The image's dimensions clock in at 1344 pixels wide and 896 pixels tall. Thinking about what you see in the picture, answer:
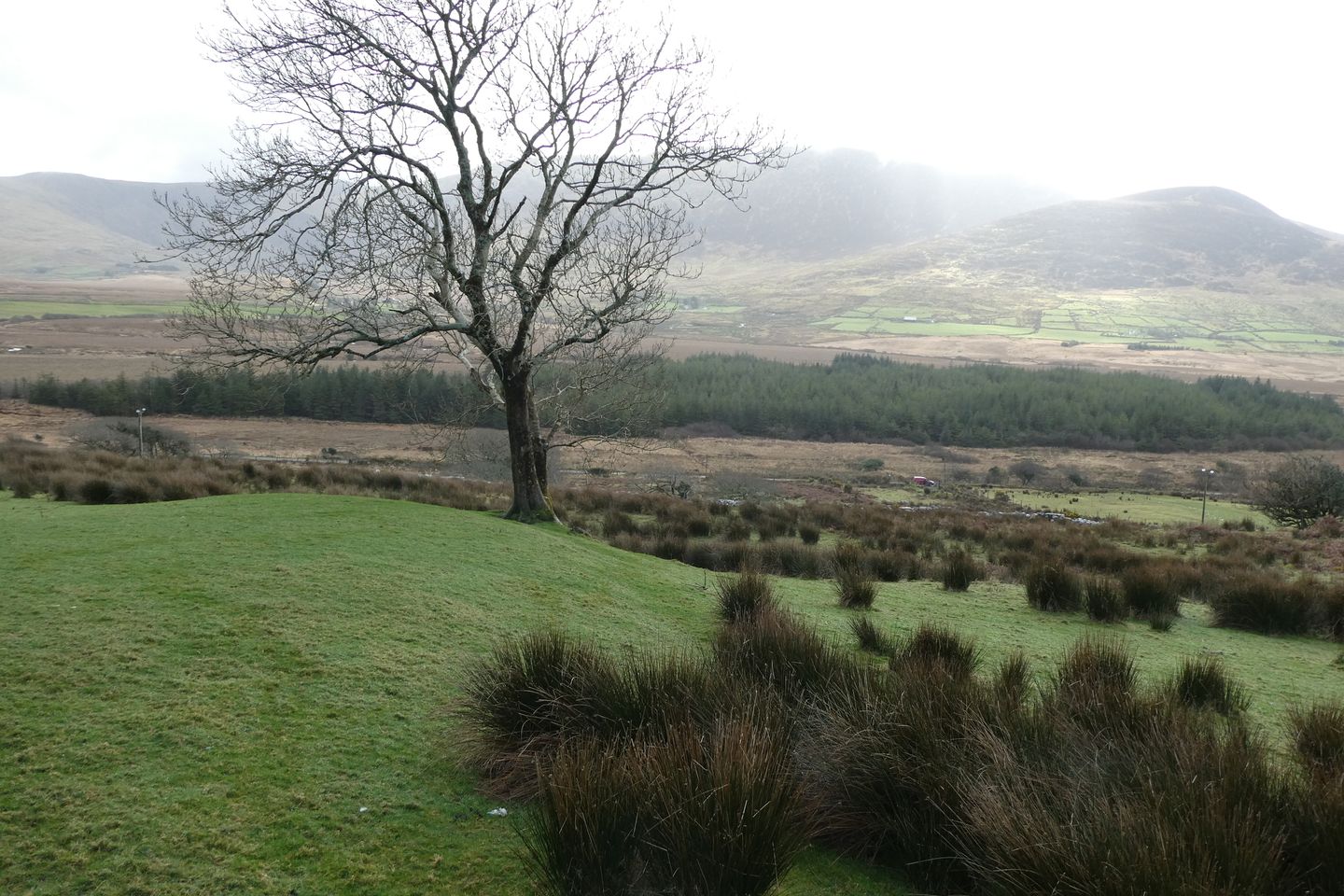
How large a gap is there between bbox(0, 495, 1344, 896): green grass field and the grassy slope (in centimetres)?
1

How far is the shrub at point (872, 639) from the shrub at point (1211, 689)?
7.77ft

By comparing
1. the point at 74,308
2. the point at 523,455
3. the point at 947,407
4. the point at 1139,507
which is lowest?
the point at 1139,507

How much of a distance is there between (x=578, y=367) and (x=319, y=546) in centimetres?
780

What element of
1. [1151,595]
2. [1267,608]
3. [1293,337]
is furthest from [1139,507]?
[1293,337]

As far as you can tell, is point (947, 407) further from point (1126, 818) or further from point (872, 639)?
point (1126, 818)

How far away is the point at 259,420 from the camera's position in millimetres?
65625

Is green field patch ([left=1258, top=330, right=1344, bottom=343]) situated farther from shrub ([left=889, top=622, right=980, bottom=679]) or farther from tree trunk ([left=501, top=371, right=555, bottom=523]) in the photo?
shrub ([left=889, top=622, right=980, bottom=679])

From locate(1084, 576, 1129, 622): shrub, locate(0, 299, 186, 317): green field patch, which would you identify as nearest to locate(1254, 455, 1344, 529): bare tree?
locate(1084, 576, 1129, 622): shrub

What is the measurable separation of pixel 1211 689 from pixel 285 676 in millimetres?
6956

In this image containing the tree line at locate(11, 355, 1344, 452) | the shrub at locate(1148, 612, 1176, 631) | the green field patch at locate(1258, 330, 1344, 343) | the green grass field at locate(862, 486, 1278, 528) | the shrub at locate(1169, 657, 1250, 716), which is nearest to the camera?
the shrub at locate(1169, 657, 1250, 716)

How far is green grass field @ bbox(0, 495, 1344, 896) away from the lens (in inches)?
140

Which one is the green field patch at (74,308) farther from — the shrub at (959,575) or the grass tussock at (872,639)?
the grass tussock at (872,639)

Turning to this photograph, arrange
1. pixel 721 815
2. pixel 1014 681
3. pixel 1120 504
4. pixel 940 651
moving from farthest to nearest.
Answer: pixel 1120 504, pixel 940 651, pixel 1014 681, pixel 721 815

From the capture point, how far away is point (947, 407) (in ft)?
275
